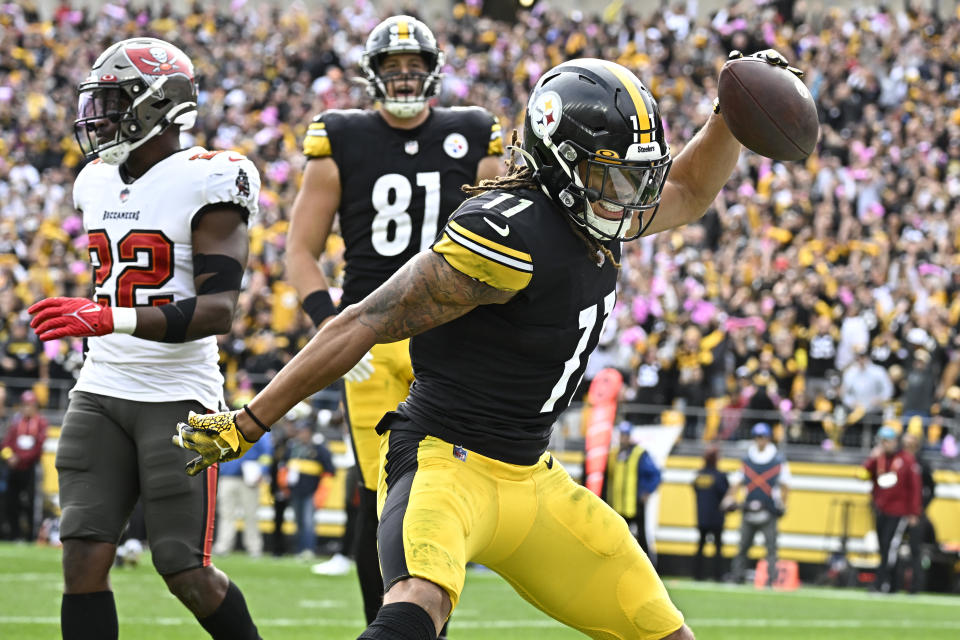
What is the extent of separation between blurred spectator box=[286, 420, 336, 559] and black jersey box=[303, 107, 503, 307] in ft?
31.4

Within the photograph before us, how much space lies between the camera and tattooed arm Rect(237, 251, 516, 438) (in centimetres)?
350

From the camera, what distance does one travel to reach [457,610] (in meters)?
9.88

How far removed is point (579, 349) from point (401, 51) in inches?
75.2

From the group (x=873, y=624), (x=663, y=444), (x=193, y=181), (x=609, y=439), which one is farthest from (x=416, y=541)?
(x=663, y=444)

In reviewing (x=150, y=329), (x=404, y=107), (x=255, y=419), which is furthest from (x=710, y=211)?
(x=255, y=419)

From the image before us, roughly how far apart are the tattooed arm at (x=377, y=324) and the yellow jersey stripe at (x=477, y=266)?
0.02 m

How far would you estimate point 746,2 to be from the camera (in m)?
23.9

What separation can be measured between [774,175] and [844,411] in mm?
4548

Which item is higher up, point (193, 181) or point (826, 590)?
point (193, 181)

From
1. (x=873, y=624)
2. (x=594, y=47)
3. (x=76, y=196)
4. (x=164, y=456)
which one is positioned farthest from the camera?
(x=594, y=47)

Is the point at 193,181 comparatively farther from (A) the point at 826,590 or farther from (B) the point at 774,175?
(B) the point at 774,175

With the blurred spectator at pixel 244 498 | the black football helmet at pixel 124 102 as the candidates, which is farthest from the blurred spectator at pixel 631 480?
the black football helmet at pixel 124 102

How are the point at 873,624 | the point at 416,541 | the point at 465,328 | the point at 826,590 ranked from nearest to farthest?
the point at 416,541 < the point at 465,328 < the point at 873,624 < the point at 826,590

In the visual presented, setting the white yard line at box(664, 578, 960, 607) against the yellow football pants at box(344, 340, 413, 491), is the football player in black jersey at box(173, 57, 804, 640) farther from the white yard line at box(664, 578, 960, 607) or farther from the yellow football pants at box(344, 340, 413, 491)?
the white yard line at box(664, 578, 960, 607)
